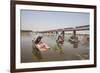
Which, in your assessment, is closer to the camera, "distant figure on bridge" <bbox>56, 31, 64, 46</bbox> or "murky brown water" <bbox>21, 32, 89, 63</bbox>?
"murky brown water" <bbox>21, 32, 89, 63</bbox>

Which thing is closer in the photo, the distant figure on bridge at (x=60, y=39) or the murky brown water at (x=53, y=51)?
the murky brown water at (x=53, y=51)

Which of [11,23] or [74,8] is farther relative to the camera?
[74,8]

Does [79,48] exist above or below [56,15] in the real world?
below

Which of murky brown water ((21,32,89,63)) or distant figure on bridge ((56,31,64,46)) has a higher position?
distant figure on bridge ((56,31,64,46))

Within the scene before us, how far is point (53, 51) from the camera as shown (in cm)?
196

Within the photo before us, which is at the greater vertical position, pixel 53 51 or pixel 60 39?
pixel 60 39

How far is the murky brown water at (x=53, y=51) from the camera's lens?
6.16 ft

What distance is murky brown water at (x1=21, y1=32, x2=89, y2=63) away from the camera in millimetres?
1878

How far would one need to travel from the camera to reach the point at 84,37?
2.07 meters

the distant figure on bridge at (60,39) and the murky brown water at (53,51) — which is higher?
the distant figure on bridge at (60,39)

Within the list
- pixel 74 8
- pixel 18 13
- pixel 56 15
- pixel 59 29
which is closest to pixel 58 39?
pixel 59 29

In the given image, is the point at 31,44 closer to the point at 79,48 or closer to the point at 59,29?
the point at 59,29

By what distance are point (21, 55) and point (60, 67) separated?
0.46 metres

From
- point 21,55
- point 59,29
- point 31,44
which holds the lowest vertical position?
point 21,55
